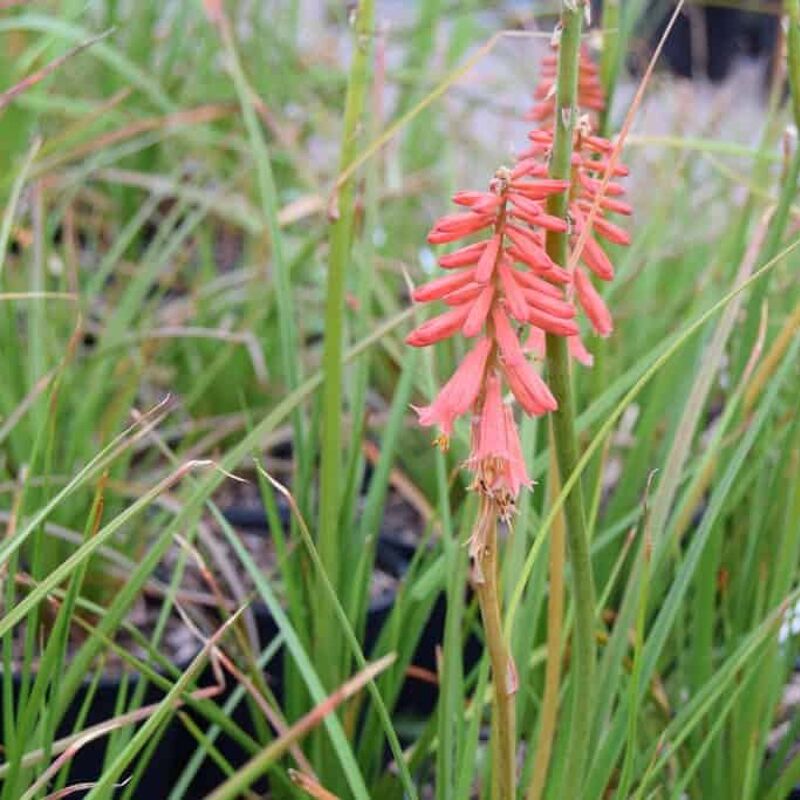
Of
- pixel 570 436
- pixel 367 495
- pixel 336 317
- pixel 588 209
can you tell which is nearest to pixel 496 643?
pixel 570 436

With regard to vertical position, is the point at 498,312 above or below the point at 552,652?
above

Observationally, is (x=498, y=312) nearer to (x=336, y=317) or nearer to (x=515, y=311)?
(x=515, y=311)

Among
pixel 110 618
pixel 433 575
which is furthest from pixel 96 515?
pixel 433 575

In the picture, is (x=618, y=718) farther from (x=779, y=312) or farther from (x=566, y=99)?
(x=779, y=312)

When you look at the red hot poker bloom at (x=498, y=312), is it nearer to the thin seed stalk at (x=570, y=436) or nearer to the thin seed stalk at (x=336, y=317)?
the thin seed stalk at (x=570, y=436)

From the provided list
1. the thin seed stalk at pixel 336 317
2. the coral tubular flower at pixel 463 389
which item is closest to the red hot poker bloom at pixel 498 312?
the coral tubular flower at pixel 463 389

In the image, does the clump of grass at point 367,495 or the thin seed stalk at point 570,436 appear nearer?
the thin seed stalk at point 570,436

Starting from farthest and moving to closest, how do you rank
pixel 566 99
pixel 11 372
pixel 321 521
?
pixel 11 372
pixel 321 521
pixel 566 99
